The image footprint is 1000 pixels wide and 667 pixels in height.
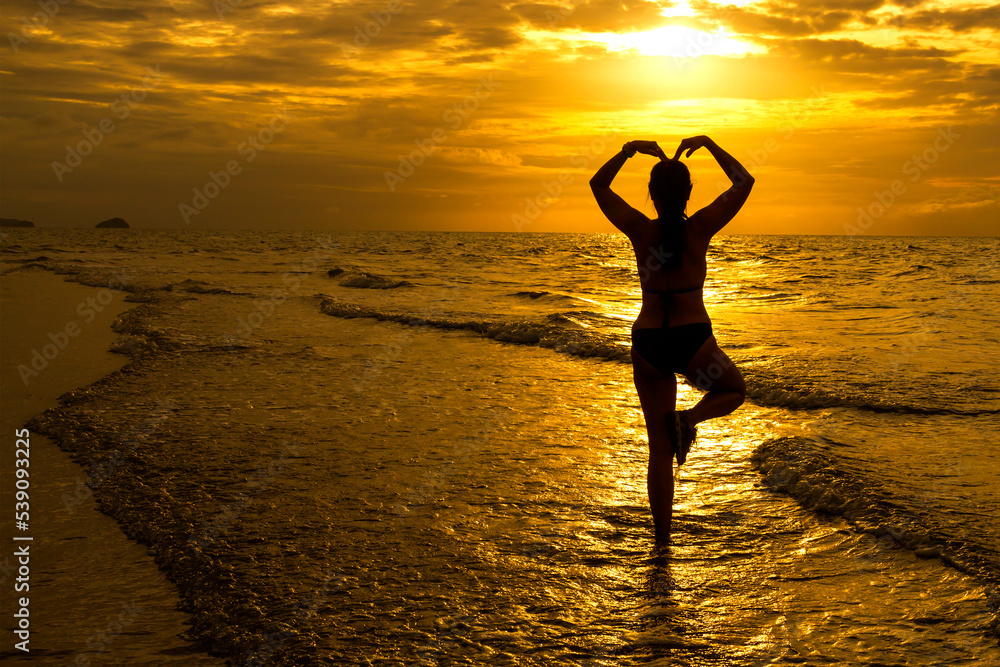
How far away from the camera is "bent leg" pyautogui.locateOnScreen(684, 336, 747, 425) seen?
412 cm

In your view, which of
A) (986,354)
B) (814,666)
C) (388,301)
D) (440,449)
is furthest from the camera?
(388,301)

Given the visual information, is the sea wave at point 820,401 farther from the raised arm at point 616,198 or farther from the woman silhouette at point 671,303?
the raised arm at point 616,198

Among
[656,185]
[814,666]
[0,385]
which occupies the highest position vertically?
[656,185]

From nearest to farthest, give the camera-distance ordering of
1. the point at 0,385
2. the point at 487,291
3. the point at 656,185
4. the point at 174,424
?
the point at 656,185 → the point at 174,424 → the point at 0,385 → the point at 487,291

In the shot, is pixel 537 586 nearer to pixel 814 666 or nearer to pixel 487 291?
pixel 814 666

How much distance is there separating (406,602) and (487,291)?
20.9 metres

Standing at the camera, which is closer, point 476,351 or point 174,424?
point 174,424

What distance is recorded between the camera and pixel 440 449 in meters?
6.31

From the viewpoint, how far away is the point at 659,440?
428cm

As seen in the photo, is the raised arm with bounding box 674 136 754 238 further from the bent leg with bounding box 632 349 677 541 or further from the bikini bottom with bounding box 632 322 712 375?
the bent leg with bounding box 632 349 677 541

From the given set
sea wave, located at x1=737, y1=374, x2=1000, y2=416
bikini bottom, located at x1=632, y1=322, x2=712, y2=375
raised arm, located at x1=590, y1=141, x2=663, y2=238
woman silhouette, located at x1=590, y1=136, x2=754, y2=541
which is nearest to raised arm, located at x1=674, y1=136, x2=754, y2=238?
woman silhouette, located at x1=590, y1=136, x2=754, y2=541

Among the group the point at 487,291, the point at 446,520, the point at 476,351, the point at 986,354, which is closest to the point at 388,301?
the point at 487,291

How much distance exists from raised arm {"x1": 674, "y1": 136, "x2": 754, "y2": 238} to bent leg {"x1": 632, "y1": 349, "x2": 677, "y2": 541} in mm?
826

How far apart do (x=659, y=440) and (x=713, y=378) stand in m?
0.47
